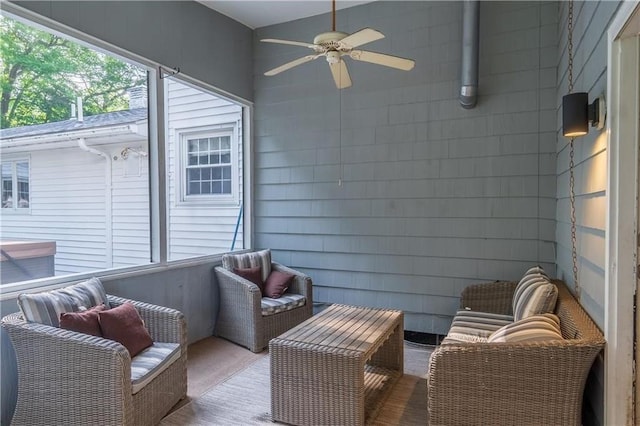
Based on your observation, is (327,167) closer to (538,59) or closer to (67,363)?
(538,59)

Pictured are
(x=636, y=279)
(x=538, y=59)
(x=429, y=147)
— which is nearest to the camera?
(x=636, y=279)

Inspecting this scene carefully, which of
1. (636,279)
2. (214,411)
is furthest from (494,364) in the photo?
(214,411)

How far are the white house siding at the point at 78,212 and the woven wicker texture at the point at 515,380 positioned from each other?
109 inches

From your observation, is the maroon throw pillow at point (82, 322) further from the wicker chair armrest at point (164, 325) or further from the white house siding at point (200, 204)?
the white house siding at point (200, 204)

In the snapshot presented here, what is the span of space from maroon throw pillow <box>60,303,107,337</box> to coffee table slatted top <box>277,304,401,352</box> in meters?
1.12

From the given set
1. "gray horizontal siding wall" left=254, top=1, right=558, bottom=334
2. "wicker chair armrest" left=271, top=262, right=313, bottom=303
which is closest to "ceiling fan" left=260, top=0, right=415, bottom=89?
"gray horizontal siding wall" left=254, top=1, right=558, bottom=334

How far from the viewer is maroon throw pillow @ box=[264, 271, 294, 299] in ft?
13.5

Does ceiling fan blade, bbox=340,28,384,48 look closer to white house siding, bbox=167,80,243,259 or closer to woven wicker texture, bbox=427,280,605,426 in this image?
woven wicker texture, bbox=427,280,605,426

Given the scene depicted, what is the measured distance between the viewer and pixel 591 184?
2307mm

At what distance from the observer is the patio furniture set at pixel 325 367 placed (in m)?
2.04

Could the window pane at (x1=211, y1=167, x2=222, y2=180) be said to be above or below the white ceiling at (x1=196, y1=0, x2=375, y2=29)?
below

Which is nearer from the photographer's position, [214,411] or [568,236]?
[214,411]

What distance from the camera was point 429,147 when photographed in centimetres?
407

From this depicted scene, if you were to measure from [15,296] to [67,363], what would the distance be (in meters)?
0.70
